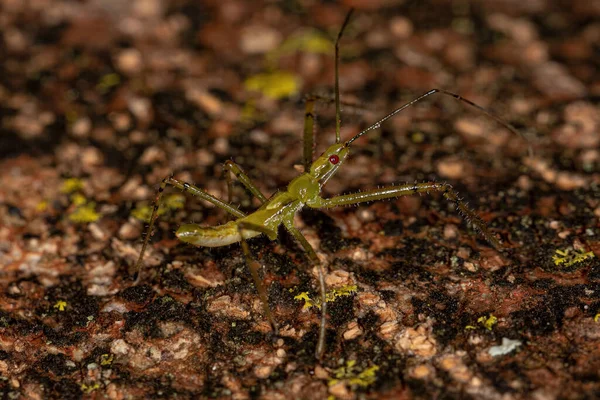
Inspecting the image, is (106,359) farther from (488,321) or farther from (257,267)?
(488,321)

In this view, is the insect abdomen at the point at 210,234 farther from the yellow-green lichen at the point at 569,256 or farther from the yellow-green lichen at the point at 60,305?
the yellow-green lichen at the point at 569,256

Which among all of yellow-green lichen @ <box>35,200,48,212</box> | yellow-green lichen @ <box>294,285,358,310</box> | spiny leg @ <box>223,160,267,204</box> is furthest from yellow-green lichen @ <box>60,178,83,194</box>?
yellow-green lichen @ <box>294,285,358,310</box>

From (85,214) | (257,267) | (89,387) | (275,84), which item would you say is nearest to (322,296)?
(257,267)

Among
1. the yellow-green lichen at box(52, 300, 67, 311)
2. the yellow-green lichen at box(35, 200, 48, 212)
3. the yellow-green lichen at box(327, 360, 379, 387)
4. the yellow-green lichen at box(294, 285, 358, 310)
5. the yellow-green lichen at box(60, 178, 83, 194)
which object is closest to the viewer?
the yellow-green lichen at box(327, 360, 379, 387)

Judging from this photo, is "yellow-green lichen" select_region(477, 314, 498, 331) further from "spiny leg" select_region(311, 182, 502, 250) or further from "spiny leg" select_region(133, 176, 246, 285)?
"spiny leg" select_region(133, 176, 246, 285)

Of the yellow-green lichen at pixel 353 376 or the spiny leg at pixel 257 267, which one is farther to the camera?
the spiny leg at pixel 257 267

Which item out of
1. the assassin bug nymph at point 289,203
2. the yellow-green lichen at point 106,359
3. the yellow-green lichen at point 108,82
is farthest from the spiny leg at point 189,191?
the yellow-green lichen at point 108,82
